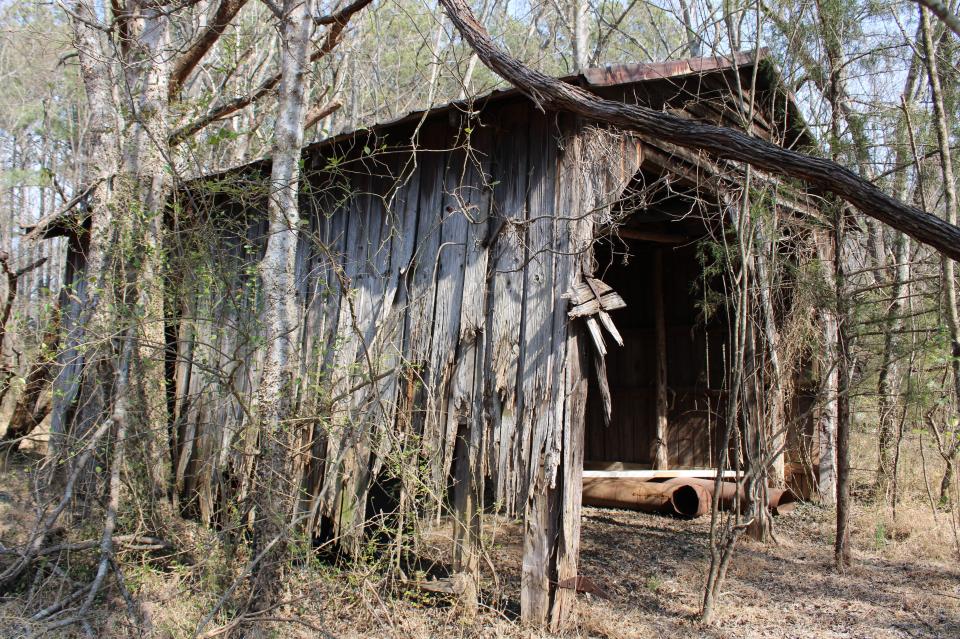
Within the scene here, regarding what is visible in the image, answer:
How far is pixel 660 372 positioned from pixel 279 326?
710 cm

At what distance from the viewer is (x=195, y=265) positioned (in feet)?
18.2

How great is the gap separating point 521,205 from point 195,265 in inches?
102

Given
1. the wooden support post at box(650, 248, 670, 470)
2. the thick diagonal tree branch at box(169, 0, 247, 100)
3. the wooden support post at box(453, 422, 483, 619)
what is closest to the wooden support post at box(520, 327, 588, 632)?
the wooden support post at box(453, 422, 483, 619)

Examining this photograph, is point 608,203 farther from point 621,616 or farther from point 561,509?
point 621,616

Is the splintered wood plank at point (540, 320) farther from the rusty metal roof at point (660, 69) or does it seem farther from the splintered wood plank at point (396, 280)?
the splintered wood plank at point (396, 280)

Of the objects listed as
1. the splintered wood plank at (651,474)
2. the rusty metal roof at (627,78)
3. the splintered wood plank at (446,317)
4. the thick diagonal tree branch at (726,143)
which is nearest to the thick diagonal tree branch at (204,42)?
the rusty metal roof at (627,78)

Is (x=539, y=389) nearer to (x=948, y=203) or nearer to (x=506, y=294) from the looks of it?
(x=506, y=294)

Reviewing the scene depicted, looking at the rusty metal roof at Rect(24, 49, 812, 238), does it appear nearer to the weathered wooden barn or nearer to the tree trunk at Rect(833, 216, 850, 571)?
the weathered wooden barn

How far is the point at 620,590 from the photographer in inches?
228

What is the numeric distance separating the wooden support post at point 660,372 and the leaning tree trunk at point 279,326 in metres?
6.64

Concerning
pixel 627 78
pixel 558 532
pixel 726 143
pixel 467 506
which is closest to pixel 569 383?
pixel 558 532

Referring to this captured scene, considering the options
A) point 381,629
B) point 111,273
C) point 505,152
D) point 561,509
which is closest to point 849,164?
point 505,152

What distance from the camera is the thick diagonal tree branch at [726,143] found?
110 inches

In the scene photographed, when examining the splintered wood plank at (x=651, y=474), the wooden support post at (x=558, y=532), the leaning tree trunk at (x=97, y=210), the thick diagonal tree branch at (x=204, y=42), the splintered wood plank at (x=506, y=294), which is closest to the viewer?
the wooden support post at (x=558, y=532)
